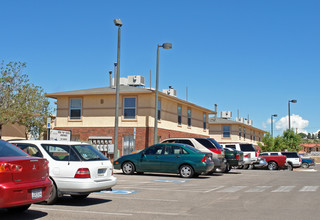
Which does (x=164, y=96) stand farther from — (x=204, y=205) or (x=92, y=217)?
(x=92, y=217)

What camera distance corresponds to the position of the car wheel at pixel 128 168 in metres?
20.3

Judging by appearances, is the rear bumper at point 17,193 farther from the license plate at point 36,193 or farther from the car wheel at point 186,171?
the car wheel at point 186,171

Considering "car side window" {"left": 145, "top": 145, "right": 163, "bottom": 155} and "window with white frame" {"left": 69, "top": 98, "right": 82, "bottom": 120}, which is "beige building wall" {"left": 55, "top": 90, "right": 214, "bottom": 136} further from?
"car side window" {"left": 145, "top": 145, "right": 163, "bottom": 155}

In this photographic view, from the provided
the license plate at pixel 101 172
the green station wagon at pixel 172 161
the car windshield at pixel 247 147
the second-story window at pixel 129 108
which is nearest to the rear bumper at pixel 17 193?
the license plate at pixel 101 172

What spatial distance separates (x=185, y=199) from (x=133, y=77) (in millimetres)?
23659

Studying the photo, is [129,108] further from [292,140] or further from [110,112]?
[292,140]

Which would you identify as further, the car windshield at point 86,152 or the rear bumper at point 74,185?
the car windshield at point 86,152

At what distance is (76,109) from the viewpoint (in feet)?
111

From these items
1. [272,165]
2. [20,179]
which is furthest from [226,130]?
[20,179]

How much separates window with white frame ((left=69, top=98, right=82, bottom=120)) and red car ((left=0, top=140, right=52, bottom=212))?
82.1 feet

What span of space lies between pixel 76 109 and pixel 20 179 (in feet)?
85.8

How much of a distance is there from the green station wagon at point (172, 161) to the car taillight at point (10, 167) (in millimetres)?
11811

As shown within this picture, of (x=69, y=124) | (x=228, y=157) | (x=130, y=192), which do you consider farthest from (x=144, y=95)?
(x=130, y=192)

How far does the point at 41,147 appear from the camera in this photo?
10.5 meters
